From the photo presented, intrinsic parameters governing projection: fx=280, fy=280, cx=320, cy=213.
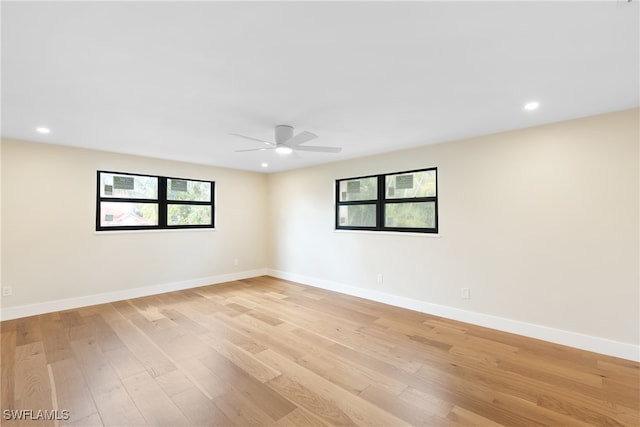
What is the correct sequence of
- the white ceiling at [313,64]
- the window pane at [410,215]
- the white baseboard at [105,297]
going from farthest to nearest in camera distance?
the window pane at [410,215], the white baseboard at [105,297], the white ceiling at [313,64]

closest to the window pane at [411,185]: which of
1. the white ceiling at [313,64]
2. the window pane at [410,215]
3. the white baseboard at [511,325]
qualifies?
the window pane at [410,215]

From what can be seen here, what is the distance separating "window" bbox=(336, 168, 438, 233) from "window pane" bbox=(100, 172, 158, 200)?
328cm

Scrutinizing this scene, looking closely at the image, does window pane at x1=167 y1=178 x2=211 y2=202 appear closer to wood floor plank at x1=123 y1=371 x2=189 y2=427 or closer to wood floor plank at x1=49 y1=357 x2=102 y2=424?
wood floor plank at x1=49 y1=357 x2=102 y2=424

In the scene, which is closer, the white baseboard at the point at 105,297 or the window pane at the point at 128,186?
the white baseboard at the point at 105,297

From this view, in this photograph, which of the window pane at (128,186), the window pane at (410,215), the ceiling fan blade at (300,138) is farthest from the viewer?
the window pane at (128,186)

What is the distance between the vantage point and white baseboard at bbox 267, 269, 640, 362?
2682 mm

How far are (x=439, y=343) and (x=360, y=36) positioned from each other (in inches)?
116

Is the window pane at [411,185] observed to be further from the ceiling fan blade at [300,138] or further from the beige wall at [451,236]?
the ceiling fan blade at [300,138]

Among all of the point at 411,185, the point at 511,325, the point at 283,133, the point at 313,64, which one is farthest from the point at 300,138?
the point at 511,325

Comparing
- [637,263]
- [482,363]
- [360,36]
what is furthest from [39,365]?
[637,263]

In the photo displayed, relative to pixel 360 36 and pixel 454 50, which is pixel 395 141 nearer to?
pixel 454 50

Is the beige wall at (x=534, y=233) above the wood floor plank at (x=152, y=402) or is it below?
above

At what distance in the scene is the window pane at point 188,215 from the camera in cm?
514

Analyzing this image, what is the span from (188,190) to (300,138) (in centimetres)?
329
